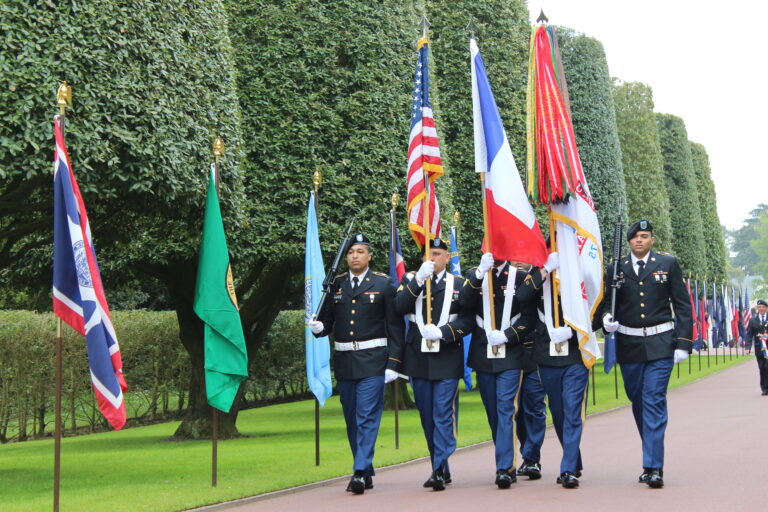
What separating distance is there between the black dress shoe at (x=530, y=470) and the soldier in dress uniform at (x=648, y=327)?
110cm

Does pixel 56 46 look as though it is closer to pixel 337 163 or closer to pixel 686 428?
pixel 337 163

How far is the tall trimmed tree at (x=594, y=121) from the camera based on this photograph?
34.4 m

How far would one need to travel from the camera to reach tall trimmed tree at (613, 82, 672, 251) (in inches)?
1713

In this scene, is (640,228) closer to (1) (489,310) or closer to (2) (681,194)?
(1) (489,310)

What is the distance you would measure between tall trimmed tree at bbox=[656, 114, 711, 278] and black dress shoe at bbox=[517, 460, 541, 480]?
42099mm

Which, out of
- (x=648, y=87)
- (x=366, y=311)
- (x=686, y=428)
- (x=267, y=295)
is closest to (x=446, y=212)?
(x=267, y=295)

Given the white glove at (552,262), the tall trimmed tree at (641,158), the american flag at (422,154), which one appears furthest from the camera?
the tall trimmed tree at (641,158)

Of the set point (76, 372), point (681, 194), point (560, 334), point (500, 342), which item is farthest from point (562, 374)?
point (681, 194)

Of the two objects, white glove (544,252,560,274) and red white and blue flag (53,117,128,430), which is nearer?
red white and blue flag (53,117,128,430)

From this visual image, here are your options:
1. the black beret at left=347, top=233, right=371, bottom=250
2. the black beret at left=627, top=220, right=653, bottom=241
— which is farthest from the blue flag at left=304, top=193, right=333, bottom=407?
the black beret at left=627, top=220, right=653, bottom=241

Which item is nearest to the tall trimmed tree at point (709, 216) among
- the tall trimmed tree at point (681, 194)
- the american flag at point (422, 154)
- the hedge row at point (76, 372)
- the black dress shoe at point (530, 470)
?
the tall trimmed tree at point (681, 194)

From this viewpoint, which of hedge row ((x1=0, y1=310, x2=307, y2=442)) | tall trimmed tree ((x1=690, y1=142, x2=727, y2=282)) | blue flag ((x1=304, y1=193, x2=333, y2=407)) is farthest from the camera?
tall trimmed tree ((x1=690, y1=142, x2=727, y2=282))

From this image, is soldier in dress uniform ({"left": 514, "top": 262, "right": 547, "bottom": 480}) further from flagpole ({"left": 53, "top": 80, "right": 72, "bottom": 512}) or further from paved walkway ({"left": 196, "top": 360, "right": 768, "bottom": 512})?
flagpole ({"left": 53, "top": 80, "right": 72, "bottom": 512})

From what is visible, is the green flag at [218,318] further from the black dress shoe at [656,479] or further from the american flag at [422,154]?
the black dress shoe at [656,479]
